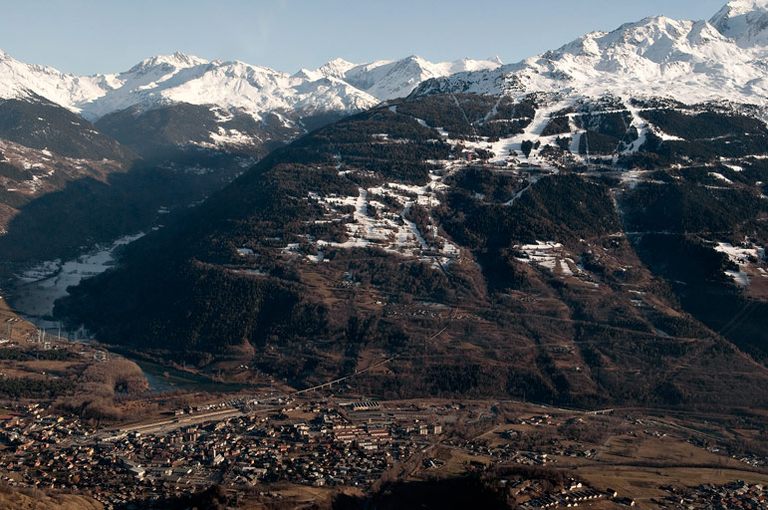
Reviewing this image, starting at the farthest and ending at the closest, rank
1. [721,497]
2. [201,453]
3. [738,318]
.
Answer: [738,318], [201,453], [721,497]

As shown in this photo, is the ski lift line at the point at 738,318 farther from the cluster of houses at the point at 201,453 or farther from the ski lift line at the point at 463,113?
the ski lift line at the point at 463,113

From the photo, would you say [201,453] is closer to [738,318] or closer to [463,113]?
[738,318]

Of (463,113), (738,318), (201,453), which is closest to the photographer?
(201,453)

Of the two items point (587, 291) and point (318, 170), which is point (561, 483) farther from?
point (318, 170)

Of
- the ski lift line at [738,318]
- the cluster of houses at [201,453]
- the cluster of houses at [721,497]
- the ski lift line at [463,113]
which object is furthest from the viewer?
the ski lift line at [463,113]

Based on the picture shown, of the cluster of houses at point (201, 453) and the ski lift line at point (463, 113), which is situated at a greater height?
the ski lift line at point (463, 113)

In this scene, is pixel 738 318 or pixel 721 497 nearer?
pixel 721 497

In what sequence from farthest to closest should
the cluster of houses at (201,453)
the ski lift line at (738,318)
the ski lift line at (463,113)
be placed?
the ski lift line at (463,113) < the ski lift line at (738,318) < the cluster of houses at (201,453)

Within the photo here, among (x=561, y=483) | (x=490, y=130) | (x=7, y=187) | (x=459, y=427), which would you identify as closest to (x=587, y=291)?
(x=459, y=427)

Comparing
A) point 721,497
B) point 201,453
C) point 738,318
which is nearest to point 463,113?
point 738,318

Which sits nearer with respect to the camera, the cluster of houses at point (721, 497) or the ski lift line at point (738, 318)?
the cluster of houses at point (721, 497)

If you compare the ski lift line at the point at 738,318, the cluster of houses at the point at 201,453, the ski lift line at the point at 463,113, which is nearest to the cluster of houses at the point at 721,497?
the cluster of houses at the point at 201,453

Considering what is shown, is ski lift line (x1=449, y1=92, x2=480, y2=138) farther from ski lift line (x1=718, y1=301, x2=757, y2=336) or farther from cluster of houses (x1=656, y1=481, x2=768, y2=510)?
cluster of houses (x1=656, y1=481, x2=768, y2=510)
